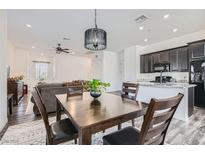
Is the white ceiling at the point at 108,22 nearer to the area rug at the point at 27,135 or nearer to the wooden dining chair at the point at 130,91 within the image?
the wooden dining chair at the point at 130,91

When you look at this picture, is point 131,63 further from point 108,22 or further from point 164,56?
point 108,22

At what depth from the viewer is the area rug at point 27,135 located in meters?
1.92

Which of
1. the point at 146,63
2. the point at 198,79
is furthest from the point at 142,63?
the point at 198,79

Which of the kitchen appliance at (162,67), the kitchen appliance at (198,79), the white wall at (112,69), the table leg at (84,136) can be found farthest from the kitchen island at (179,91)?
the white wall at (112,69)

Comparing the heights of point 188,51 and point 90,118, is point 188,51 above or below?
above

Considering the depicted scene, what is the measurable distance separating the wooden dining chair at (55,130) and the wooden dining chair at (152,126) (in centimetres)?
44

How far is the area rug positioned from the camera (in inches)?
75.7

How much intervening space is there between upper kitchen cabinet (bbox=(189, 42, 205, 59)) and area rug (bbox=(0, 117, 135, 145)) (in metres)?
3.94

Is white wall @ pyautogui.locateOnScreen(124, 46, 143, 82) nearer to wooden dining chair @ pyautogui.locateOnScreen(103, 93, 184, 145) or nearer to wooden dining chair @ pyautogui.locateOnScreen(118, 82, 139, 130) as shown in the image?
wooden dining chair @ pyautogui.locateOnScreen(118, 82, 139, 130)

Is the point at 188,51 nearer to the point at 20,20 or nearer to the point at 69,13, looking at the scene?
the point at 69,13
